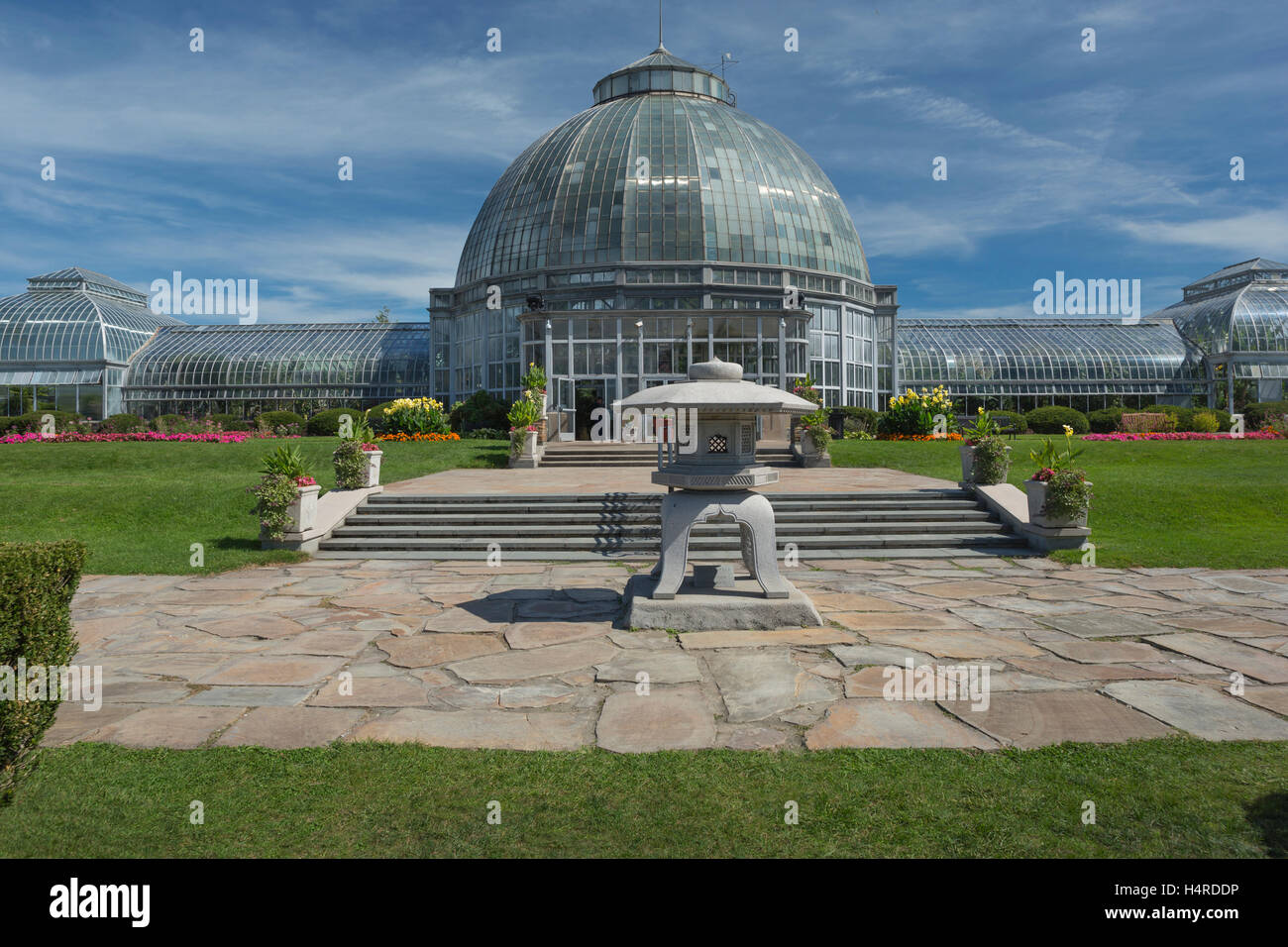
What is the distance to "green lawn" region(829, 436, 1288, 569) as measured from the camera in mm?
11773

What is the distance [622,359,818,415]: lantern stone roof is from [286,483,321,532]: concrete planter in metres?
7.16

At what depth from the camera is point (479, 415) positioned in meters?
32.6

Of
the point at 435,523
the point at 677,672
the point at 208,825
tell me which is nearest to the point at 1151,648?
the point at 677,672

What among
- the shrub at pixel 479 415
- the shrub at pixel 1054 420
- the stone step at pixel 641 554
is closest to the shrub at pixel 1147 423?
the shrub at pixel 1054 420

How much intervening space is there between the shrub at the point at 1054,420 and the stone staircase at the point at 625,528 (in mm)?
25090

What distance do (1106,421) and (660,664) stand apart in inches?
1442

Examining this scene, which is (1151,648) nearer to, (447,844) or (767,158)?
(447,844)

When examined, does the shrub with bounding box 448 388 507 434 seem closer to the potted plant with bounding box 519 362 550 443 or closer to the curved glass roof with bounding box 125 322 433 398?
the potted plant with bounding box 519 362 550 443

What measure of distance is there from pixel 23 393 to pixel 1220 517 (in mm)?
64250

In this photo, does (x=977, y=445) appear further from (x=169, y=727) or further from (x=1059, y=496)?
(x=169, y=727)

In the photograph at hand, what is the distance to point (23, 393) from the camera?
169ft

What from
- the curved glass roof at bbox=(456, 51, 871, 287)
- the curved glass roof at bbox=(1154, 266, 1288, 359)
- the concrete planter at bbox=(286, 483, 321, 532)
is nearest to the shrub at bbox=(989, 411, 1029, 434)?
the curved glass roof at bbox=(456, 51, 871, 287)

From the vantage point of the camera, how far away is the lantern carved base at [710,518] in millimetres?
8094

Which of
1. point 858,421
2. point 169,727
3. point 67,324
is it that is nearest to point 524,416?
point 858,421
